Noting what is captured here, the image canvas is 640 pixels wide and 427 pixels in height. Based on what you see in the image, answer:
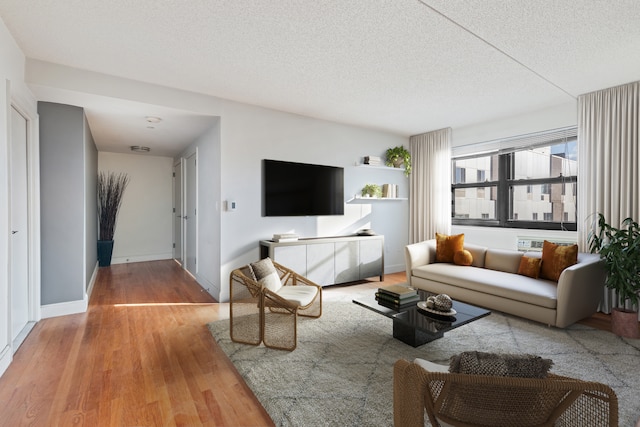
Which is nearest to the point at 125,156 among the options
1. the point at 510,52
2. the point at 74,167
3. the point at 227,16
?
the point at 74,167

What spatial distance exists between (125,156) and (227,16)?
209 inches

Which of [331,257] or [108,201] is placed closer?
[331,257]

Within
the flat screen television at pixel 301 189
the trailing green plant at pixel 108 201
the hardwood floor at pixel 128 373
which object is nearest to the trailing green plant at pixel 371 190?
the flat screen television at pixel 301 189

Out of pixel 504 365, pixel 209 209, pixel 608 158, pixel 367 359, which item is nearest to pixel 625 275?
pixel 608 158

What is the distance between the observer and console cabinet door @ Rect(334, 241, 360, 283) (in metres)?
4.40

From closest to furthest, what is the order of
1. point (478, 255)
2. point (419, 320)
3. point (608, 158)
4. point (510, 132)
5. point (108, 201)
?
point (419, 320), point (608, 158), point (478, 255), point (510, 132), point (108, 201)

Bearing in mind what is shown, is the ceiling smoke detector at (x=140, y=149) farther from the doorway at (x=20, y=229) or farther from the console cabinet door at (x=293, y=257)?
the console cabinet door at (x=293, y=257)

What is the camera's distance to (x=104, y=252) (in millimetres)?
5840

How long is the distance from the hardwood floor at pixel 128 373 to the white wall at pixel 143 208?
315 centimetres

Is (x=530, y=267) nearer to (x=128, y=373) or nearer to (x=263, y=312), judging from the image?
(x=263, y=312)

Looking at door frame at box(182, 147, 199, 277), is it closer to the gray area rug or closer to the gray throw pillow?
the gray area rug

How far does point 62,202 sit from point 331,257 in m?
3.16

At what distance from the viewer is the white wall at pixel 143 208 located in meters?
6.32

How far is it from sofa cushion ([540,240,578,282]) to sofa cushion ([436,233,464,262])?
966mm
